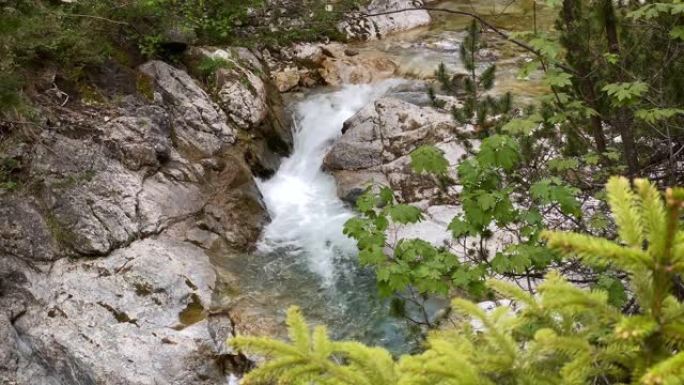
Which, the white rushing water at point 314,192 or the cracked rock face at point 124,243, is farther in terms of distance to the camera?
the white rushing water at point 314,192

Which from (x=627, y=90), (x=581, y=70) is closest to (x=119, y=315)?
(x=581, y=70)

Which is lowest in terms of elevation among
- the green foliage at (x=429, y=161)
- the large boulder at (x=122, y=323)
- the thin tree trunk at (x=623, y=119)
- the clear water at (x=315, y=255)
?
the clear water at (x=315, y=255)

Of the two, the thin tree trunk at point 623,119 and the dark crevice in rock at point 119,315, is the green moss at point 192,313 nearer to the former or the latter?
the dark crevice in rock at point 119,315

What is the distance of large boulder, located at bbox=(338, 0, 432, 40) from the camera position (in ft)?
48.6

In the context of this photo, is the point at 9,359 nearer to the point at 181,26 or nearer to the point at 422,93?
the point at 181,26

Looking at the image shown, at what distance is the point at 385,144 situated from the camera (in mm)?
9859

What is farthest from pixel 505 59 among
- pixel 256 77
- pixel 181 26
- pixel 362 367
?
pixel 362 367

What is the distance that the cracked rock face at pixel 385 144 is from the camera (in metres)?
9.39

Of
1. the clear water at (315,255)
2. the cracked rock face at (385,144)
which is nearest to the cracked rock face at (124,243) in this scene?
the clear water at (315,255)

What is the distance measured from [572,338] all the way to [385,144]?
8.37 m

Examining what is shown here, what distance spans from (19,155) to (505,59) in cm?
974

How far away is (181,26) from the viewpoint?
979 centimetres

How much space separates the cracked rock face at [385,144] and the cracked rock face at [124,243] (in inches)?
64.1

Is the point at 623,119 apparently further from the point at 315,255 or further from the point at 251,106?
the point at 251,106
